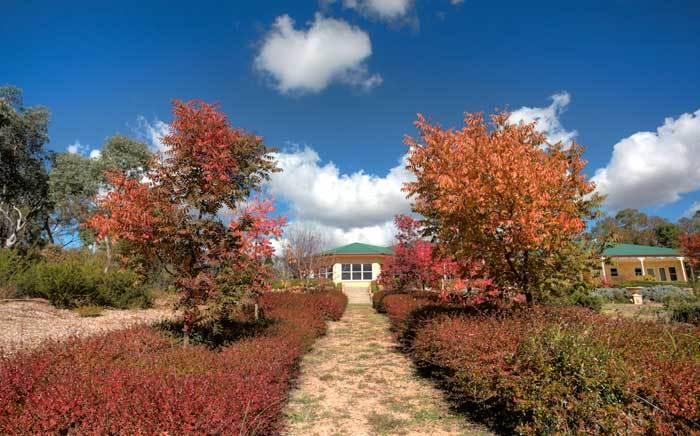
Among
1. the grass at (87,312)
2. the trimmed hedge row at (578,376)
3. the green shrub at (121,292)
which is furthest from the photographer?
the green shrub at (121,292)

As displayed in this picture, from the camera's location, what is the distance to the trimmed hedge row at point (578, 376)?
10.2ft

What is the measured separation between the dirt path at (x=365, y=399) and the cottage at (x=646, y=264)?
116ft

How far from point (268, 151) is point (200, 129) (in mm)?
1381

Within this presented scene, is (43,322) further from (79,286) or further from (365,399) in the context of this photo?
(365,399)

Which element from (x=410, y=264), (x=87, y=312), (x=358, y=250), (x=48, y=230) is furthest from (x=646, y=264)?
(x=48, y=230)

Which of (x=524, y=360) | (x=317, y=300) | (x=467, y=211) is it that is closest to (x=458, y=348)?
(x=524, y=360)

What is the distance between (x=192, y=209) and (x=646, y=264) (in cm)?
4467

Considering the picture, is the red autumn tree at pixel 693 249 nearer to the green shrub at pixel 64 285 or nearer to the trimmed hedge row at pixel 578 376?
the trimmed hedge row at pixel 578 376

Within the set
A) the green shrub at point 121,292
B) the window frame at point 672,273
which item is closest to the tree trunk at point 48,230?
the green shrub at point 121,292

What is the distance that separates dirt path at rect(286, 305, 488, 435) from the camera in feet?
15.8

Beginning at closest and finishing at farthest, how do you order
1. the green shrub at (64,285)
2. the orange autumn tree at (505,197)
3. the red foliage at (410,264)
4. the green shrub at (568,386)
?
the green shrub at (568,386)
the orange autumn tree at (505,197)
the green shrub at (64,285)
the red foliage at (410,264)

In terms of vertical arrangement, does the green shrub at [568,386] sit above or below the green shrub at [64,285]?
below

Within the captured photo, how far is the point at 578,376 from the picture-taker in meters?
3.63

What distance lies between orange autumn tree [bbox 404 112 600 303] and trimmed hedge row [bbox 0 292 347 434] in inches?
154
